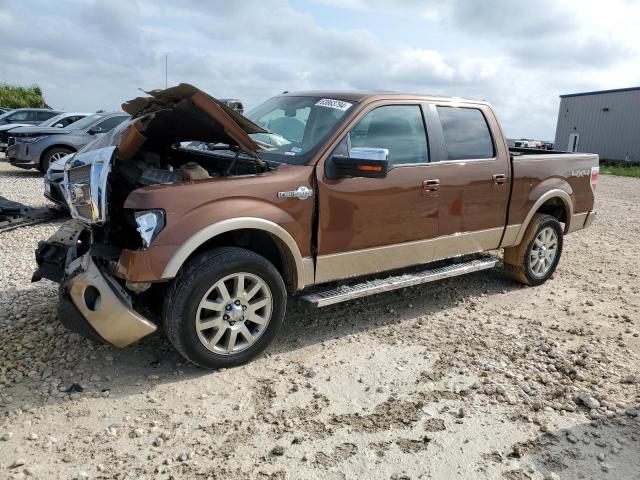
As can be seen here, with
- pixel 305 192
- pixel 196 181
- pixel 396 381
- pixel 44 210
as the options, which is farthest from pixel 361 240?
pixel 44 210

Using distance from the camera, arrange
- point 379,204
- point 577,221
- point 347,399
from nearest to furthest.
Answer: point 347,399, point 379,204, point 577,221

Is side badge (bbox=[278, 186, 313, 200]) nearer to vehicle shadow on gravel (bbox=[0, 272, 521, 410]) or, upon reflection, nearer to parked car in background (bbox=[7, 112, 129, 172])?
vehicle shadow on gravel (bbox=[0, 272, 521, 410])

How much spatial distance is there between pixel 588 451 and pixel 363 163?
2.29 m

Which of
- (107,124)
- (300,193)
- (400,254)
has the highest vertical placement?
(107,124)

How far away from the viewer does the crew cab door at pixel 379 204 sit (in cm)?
416

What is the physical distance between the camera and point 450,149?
16.2 ft

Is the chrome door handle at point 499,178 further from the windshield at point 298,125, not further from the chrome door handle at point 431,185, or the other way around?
the windshield at point 298,125

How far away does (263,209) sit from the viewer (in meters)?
3.79

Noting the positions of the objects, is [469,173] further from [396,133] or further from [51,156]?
[51,156]

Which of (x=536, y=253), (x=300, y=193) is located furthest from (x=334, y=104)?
(x=536, y=253)

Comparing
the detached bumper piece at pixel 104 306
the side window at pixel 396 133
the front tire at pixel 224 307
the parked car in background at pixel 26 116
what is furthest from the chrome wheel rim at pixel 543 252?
the parked car in background at pixel 26 116

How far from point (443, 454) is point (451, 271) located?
7.49 feet

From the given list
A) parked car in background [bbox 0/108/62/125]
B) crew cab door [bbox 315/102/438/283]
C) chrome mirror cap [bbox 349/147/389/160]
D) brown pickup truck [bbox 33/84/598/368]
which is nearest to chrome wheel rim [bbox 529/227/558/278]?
brown pickup truck [bbox 33/84/598/368]

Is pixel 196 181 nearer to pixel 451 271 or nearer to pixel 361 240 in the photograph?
pixel 361 240
